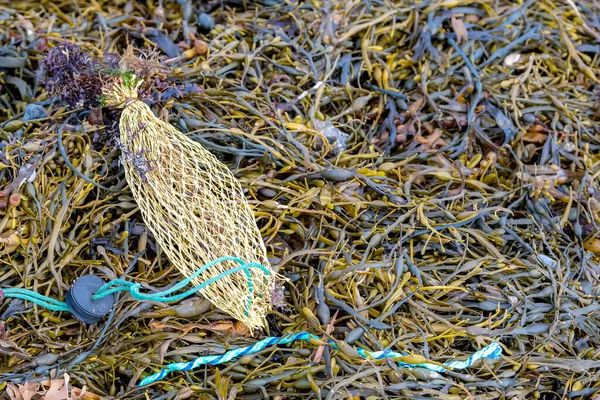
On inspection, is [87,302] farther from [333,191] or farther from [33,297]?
[333,191]

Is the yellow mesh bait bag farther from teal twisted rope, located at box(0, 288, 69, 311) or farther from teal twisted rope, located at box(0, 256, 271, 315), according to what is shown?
teal twisted rope, located at box(0, 288, 69, 311)

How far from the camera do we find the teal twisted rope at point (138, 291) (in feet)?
3.90

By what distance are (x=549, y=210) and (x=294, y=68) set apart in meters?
0.77

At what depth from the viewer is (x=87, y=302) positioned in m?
1.23

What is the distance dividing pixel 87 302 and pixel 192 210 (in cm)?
28

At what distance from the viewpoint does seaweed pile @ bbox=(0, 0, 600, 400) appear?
1.26m

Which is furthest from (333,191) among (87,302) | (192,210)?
(87,302)

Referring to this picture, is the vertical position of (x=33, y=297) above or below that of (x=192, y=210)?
below

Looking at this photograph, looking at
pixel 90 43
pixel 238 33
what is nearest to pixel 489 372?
pixel 238 33

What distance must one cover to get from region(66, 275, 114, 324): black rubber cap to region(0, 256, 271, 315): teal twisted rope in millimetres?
13

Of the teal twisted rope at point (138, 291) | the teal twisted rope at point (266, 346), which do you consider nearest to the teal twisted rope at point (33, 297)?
the teal twisted rope at point (138, 291)

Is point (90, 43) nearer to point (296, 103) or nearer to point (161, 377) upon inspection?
point (296, 103)

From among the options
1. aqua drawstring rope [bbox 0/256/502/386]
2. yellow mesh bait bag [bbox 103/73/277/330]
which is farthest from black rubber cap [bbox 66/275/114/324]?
yellow mesh bait bag [bbox 103/73/277/330]

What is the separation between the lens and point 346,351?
124 centimetres
